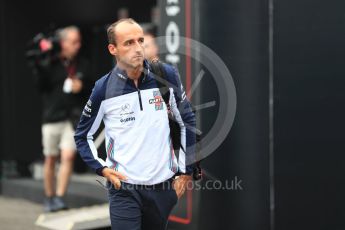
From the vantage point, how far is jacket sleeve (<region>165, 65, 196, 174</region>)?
4.25m

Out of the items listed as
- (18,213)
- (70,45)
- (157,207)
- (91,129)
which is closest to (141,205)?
(157,207)

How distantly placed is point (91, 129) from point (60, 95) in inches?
136

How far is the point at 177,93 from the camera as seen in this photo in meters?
4.25

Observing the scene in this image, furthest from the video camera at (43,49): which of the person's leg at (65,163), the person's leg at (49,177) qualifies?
the person's leg at (49,177)

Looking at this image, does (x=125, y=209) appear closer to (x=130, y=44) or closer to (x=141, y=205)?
(x=141, y=205)

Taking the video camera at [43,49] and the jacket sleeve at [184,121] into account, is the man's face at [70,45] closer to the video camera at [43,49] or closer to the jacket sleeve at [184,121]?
the video camera at [43,49]

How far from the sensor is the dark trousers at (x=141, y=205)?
412 centimetres

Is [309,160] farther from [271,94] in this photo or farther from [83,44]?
[83,44]

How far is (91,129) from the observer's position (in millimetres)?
4281

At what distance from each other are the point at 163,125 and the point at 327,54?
75.3 inches

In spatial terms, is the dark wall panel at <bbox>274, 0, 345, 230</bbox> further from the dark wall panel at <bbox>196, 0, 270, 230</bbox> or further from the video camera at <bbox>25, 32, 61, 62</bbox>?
the video camera at <bbox>25, 32, 61, 62</bbox>

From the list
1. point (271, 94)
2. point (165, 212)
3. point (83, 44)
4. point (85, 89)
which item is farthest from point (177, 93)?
point (83, 44)

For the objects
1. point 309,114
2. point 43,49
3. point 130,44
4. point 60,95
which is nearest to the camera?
point 130,44

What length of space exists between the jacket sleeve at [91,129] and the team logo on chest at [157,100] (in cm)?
30
